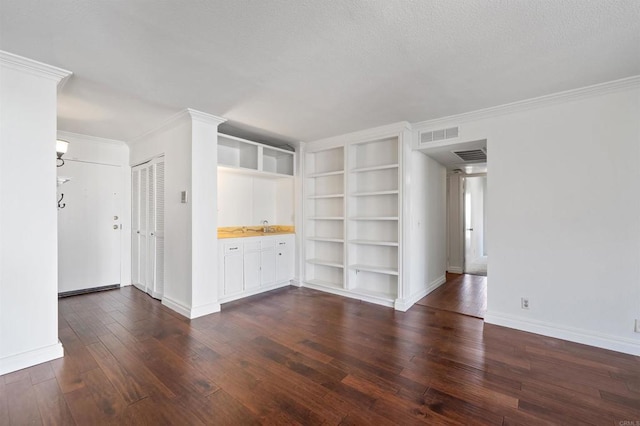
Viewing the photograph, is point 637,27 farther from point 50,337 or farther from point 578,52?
point 50,337

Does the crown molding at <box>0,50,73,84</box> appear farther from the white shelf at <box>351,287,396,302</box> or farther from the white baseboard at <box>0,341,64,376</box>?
the white shelf at <box>351,287,396,302</box>

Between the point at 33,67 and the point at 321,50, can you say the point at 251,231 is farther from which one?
the point at 321,50

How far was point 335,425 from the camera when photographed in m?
1.71

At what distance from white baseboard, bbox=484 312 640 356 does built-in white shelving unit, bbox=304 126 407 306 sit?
1.15 metres

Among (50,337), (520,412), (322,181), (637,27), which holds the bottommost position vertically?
(520,412)

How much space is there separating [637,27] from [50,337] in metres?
4.88

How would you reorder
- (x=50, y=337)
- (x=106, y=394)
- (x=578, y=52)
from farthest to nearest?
(x=50, y=337) < (x=578, y=52) < (x=106, y=394)

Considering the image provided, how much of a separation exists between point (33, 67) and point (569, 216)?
4.98m

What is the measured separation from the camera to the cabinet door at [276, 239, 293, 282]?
15.7ft

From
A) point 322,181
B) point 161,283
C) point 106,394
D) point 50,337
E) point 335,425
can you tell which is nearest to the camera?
point 335,425

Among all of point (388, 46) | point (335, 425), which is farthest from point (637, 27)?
point (335, 425)

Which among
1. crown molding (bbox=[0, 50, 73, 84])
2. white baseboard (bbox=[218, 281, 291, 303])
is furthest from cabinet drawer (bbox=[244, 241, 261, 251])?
crown molding (bbox=[0, 50, 73, 84])

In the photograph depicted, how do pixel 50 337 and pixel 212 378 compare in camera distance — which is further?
pixel 50 337

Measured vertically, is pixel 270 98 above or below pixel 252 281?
above
